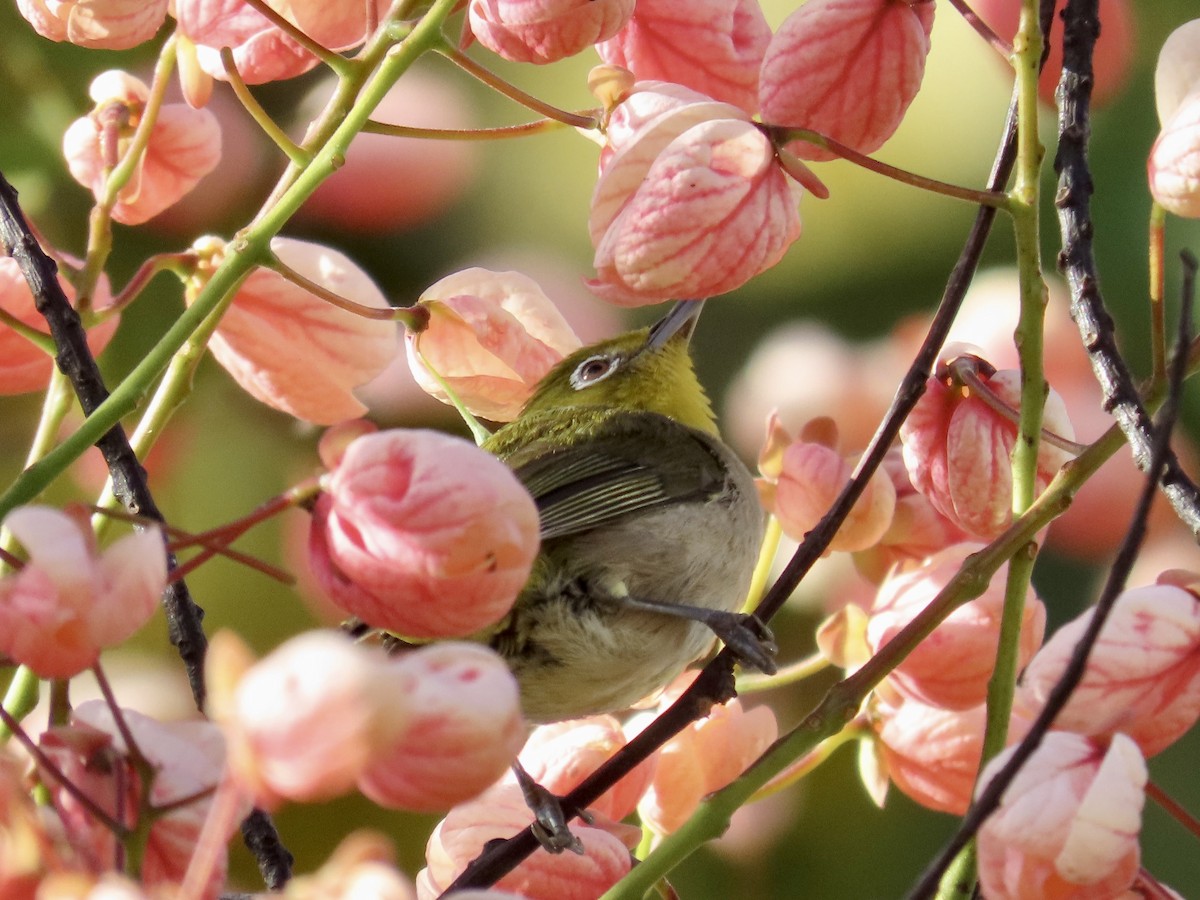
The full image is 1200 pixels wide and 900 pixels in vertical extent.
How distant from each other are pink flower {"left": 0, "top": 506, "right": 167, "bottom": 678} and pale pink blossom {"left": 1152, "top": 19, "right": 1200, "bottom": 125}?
55 centimetres

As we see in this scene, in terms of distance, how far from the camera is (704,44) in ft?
3.20

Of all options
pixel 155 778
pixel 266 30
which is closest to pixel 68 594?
pixel 155 778

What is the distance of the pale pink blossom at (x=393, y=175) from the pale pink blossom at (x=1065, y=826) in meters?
1.47

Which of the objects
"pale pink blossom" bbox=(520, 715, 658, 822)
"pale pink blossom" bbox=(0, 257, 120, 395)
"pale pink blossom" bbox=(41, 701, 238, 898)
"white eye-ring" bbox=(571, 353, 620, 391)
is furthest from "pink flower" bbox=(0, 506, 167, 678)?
"white eye-ring" bbox=(571, 353, 620, 391)

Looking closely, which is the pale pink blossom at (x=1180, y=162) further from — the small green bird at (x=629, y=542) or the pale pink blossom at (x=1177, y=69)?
the small green bird at (x=629, y=542)

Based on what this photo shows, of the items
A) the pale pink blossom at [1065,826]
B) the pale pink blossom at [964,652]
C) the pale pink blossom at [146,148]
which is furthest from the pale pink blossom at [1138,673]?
the pale pink blossom at [146,148]

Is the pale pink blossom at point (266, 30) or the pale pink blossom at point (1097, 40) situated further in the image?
the pale pink blossom at point (1097, 40)

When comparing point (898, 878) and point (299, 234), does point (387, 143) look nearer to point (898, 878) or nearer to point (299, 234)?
point (299, 234)

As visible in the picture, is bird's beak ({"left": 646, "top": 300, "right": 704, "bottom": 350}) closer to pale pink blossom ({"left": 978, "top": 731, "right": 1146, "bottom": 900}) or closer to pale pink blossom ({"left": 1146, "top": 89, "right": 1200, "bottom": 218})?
pale pink blossom ({"left": 1146, "top": 89, "right": 1200, "bottom": 218})

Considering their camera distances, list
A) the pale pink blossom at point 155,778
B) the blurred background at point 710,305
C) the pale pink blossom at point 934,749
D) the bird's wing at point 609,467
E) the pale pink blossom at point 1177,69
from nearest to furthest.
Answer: the pale pink blossom at point 155,778, the pale pink blossom at point 1177,69, the pale pink blossom at point 934,749, the bird's wing at point 609,467, the blurred background at point 710,305

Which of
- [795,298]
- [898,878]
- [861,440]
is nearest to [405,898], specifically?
[861,440]

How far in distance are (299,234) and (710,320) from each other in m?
0.58

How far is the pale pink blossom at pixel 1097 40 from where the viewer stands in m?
1.08

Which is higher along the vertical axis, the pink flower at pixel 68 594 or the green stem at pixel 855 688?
the pink flower at pixel 68 594
